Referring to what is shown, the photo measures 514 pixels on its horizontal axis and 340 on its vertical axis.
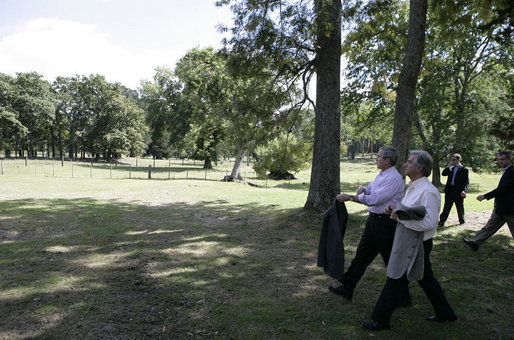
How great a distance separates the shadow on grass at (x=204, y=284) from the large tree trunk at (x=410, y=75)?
2.56 meters

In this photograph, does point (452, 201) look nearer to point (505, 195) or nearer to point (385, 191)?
point (505, 195)

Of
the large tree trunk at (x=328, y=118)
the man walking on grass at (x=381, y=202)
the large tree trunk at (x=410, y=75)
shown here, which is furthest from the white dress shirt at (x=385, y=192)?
the large tree trunk at (x=328, y=118)

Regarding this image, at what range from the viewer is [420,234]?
339 centimetres

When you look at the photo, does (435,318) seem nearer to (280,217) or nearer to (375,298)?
(375,298)

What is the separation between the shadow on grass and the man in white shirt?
19 cm

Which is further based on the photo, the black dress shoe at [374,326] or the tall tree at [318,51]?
the tall tree at [318,51]

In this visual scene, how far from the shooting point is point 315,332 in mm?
3547

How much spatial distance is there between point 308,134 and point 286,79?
2.51 m

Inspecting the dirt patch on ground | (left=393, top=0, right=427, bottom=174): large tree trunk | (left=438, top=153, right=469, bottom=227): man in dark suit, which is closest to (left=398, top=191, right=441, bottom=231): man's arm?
(left=393, top=0, right=427, bottom=174): large tree trunk

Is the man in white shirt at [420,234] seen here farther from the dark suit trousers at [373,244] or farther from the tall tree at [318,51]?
the tall tree at [318,51]

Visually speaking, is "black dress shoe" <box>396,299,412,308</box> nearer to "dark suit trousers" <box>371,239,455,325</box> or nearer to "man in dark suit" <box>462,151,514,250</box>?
"dark suit trousers" <box>371,239,455,325</box>

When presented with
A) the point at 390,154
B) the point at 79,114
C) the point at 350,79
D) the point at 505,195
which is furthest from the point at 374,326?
the point at 79,114

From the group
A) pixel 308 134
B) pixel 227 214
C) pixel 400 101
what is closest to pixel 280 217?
pixel 227 214

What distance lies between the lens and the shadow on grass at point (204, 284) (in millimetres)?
3633
